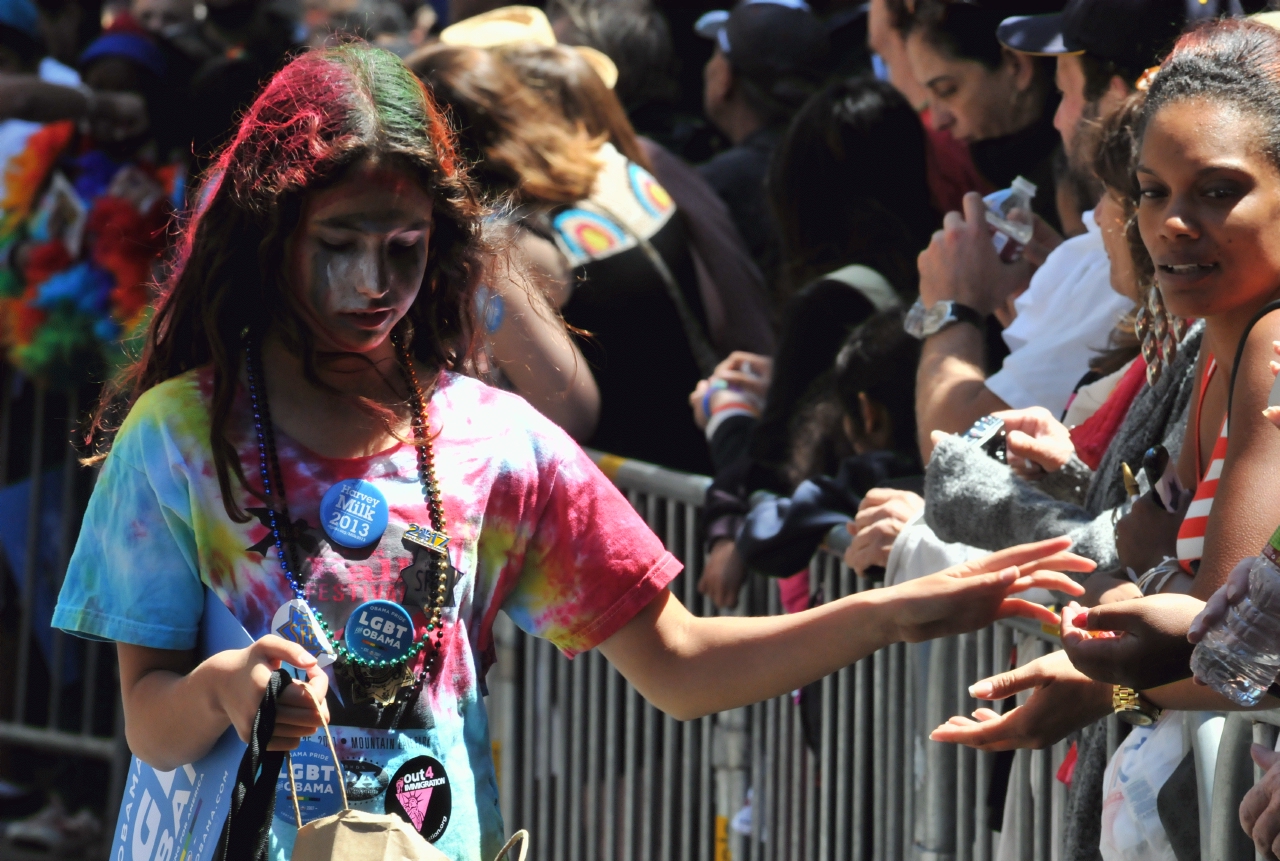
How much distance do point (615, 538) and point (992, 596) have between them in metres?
0.53

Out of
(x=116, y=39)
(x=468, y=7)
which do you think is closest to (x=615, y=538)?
(x=468, y=7)

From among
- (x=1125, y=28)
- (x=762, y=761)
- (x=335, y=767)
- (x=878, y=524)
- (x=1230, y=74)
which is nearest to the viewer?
(x=335, y=767)

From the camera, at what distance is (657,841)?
418 centimetres

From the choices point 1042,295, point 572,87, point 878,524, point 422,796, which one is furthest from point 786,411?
point 422,796

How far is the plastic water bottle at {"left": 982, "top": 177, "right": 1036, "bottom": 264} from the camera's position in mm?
3402

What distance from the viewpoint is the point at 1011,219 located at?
341 cm

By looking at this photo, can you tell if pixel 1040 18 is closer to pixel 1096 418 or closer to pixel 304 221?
pixel 1096 418

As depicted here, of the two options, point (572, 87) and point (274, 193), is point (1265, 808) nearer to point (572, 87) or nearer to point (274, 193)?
point (274, 193)

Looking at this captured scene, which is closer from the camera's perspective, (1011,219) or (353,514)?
(353,514)

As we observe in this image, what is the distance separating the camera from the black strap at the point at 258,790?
1894mm

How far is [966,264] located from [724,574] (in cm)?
93

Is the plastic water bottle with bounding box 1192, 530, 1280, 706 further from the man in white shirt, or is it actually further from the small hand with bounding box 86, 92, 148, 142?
the small hand with bounding box 86, 92, 148, 142

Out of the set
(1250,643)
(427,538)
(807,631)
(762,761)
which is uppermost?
(1250,643)

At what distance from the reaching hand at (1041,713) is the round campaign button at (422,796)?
2.15 ft
